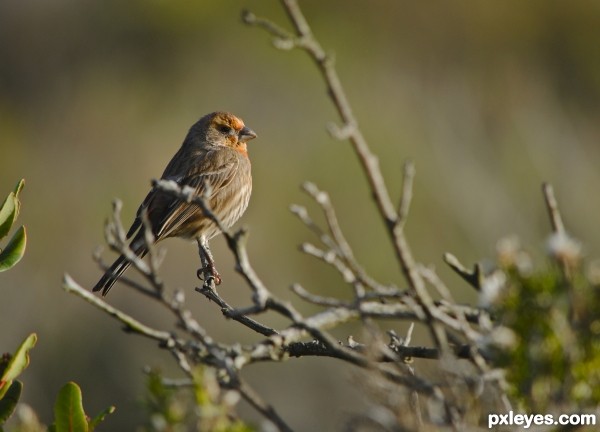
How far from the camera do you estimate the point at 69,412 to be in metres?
2.64

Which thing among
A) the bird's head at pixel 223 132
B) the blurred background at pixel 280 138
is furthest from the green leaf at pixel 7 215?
the blurred background at pixel 280 138

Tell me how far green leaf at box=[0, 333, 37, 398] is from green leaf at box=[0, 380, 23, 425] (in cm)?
5

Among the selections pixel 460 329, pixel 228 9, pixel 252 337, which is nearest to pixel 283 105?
pixel 228 9

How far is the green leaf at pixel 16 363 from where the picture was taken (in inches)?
102

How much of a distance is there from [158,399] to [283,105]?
17.4 m

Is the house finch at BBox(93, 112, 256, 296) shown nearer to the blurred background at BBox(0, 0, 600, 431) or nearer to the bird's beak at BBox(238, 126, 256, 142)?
the bird's beak at BBox(238, 126, 256, 142)

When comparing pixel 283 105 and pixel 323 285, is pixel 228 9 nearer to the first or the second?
pixel 283 105

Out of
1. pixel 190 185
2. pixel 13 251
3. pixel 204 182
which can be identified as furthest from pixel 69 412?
pixel 190 185

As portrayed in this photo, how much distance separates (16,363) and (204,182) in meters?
3.87

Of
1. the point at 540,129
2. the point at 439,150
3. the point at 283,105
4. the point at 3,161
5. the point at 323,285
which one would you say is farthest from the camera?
the point at 540,129

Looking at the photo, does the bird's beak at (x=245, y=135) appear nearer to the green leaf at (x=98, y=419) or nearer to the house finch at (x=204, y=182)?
the house finch at (x=204, y=182)

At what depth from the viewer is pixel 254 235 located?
55.4 ft

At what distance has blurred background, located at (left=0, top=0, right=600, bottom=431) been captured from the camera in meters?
14.7

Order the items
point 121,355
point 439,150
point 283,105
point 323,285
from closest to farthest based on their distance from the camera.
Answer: point 121,355 < point 323,285 < point 283,105 < point 439,150
